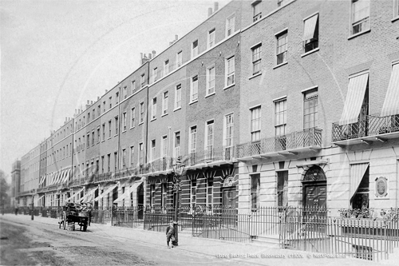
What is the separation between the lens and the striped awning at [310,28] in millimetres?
20250

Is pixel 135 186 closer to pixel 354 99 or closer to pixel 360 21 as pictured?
pixel 354 99

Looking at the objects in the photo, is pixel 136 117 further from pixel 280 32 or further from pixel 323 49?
pixel 323 49

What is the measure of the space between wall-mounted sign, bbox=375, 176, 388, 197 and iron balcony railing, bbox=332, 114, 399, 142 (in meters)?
1.65

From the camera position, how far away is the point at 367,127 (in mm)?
16875

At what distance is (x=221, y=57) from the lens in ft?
92.0

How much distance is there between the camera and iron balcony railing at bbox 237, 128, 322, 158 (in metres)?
19.6

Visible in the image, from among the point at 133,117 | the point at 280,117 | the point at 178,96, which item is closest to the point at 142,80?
the point at 133,117

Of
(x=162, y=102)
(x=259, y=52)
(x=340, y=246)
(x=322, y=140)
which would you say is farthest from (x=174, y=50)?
(x=340, y=246)

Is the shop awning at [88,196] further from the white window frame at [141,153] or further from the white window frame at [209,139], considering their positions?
the white window frame at [209,139]

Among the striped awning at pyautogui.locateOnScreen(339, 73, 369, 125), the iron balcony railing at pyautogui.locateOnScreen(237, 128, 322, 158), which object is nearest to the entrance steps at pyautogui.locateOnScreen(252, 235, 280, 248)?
the iron balcony railing at pyautogui.locateOnScreen(237, 128, 322, 158)

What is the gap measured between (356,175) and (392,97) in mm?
3427

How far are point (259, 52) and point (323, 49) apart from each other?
5447mm

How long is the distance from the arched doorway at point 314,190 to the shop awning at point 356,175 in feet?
5.56

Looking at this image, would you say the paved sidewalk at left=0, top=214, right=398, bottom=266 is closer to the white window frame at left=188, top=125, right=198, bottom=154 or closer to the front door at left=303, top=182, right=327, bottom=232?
the front door at left=303, top=182, right=327, bottom=232
